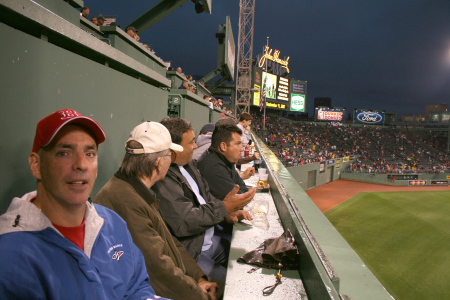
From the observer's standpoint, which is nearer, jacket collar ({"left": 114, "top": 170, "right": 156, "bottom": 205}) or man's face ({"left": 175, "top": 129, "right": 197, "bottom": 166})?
jacket collar ({"left": 114, "top": 170, "right": 156, "bottom": 205})

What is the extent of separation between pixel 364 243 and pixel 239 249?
12.5 m

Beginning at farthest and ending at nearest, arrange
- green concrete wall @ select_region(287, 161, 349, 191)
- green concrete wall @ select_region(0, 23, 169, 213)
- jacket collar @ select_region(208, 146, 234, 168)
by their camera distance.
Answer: green concrete wall @ select_region(287, 161, 349, 191), jacket collar @ select_region(208, 146, 234, 168), green concrete wall @ select_region(0, 23, 169, 213)

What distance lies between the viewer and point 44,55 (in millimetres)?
1579

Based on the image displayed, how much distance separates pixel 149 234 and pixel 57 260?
1.86 ft

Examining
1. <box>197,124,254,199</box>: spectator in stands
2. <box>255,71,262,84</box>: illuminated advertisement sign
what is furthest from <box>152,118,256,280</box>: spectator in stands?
<box>255,71,262,84</box>: illuminated advertisement sign

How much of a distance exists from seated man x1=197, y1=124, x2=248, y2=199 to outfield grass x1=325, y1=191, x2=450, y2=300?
818 cm

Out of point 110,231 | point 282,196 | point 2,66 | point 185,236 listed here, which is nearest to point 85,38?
point 2,66

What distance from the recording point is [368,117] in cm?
4531

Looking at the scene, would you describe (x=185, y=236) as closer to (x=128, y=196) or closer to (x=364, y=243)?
(x=128, y=196)

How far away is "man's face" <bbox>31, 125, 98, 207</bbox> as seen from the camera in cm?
107

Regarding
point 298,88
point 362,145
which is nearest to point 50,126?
point 298,88

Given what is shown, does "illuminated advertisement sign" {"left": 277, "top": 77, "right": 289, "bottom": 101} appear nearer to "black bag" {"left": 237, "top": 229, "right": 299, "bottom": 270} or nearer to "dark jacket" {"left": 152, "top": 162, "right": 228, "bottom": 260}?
"dark jacket" {"left": 152, "top": 162, "right": 228, "bottom": 260}

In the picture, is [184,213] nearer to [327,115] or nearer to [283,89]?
[283,89]

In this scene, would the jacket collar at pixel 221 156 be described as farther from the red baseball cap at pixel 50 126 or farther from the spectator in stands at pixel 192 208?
the red baseball cap at pixel 50 126
